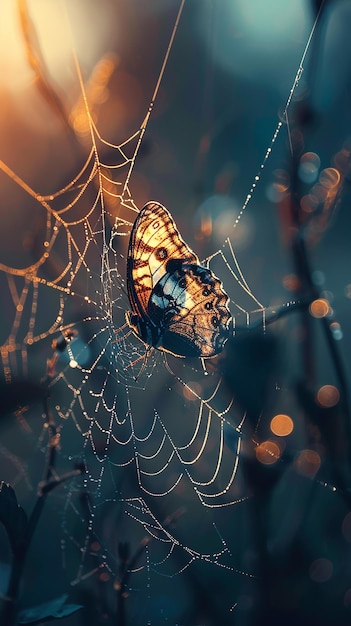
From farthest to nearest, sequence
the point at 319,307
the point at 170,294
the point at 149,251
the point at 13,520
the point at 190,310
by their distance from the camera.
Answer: the point at 190,310
the point at 170,294
the point at 149,251
the point at 319,307
the point at 13,520

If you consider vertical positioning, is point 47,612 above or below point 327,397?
below

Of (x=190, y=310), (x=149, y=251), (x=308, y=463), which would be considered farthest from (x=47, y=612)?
(x=190, y=310)

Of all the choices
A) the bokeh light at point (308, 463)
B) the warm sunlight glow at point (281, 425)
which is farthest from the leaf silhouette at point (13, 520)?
the warm sunlight glow at point (281, 425)

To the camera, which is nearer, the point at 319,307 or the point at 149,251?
the point at 319,307

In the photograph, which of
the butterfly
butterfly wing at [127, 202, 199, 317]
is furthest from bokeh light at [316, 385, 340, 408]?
butterfly wing at [127, 202, 199, 317]

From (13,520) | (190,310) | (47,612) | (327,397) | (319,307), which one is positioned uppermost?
(190,310)

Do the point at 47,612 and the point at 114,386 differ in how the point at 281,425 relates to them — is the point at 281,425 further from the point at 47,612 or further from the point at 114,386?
the point at 47,612

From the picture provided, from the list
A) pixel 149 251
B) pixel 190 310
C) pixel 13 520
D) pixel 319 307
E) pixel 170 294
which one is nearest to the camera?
pixel 13 520
